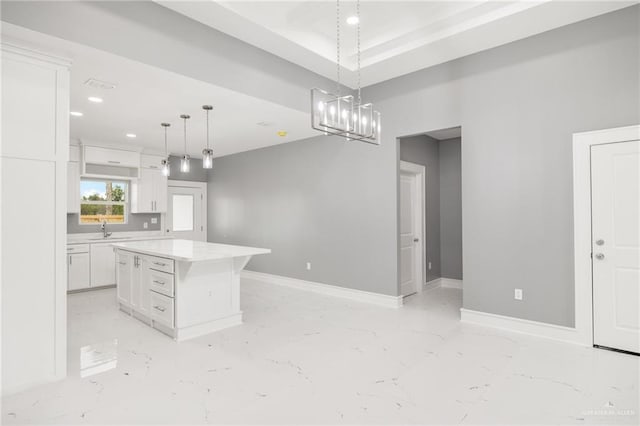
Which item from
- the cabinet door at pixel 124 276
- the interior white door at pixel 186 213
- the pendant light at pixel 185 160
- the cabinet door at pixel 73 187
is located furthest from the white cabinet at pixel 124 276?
the interior white door at pixel 186 213

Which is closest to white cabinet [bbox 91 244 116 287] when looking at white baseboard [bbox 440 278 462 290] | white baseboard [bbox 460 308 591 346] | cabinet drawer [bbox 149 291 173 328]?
cabinet drawer [bbox 149 291 173 328]

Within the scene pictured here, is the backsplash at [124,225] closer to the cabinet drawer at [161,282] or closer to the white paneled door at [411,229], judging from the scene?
the cabinet drawer at [161,282]

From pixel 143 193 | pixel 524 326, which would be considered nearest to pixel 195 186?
pixel 143 193

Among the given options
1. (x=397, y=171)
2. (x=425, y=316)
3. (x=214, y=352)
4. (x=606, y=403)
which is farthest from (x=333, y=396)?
(x=397, y=171)

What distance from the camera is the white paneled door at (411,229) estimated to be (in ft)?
18.4

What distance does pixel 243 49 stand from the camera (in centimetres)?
379

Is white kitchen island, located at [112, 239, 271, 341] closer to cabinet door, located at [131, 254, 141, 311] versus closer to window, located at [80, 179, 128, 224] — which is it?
cabinet door, located at [131, 254, 141, 311]

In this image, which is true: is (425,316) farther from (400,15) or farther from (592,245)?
(400,15)

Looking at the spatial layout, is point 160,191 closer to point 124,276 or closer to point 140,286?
point 124,276

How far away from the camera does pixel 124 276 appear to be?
456cm

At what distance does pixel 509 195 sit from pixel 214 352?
3.37 metres

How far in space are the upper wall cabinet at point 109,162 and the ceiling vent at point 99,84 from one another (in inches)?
113

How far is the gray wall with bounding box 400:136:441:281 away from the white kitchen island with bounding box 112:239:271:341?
3186mm

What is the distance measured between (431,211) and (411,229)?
2.18ft
